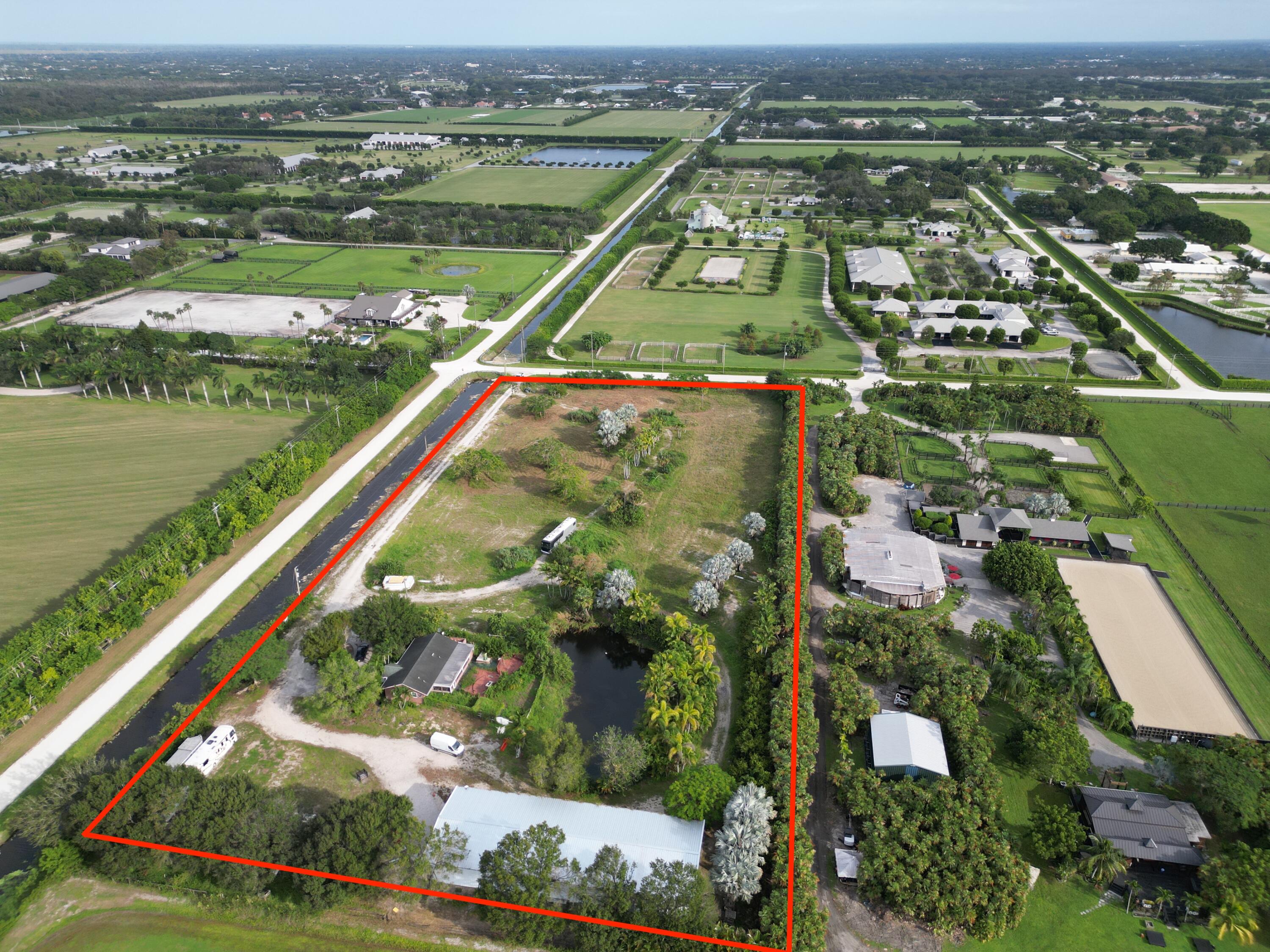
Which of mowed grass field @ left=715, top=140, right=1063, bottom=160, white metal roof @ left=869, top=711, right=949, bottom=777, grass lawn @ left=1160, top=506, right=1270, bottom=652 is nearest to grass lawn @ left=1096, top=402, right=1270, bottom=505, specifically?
grass lawn @ left=1160, top=506, right=1270, bottom=652

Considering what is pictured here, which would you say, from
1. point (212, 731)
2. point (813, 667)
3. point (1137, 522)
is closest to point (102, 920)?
point (212, 731)

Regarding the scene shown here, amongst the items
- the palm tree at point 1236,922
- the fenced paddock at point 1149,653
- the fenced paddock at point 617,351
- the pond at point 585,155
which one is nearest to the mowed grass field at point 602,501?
the fenced paddock at point 617,351

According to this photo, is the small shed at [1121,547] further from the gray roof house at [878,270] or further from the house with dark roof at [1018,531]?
the gray roof house at [878,270]

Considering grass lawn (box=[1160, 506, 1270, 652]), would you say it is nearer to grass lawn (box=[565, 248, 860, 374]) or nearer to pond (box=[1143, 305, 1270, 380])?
pond (box=[1143, 305, 1270, 380])

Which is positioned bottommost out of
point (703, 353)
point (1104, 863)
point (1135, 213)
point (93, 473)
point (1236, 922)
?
point (1236, 922)

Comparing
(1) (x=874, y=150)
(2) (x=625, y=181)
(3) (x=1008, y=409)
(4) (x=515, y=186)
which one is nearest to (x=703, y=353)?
(3) (x=1008, y=409)

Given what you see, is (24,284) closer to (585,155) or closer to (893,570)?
(893,570)
